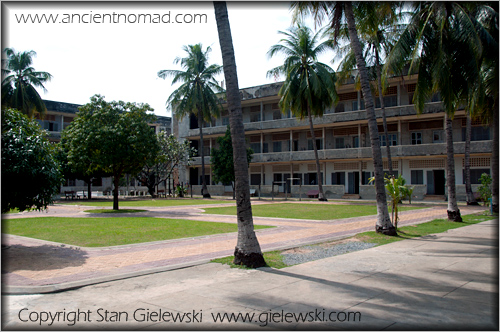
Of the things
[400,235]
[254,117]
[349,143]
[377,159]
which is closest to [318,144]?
[349,143]

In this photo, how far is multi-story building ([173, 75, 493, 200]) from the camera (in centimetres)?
3634

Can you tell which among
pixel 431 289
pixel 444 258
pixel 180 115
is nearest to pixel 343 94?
pixel 180 115

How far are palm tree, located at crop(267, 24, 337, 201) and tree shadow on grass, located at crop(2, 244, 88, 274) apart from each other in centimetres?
2662

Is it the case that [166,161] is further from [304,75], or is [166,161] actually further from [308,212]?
[308,212]

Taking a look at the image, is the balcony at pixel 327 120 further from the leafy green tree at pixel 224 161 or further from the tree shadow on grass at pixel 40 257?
the tree shadow on grass at pixel 40 257

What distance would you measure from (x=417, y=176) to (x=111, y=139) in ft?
93.2

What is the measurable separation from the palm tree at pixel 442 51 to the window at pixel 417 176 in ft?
75.7

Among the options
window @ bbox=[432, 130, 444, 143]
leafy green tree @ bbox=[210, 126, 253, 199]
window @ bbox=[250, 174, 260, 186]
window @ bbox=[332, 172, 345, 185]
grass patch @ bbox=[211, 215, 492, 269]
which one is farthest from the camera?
window @ bbox=[250, 174, 260, 186]

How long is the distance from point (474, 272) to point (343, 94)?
37.1 m

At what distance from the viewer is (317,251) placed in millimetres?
10344

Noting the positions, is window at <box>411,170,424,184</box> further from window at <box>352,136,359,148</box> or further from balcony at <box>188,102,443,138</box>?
window at <box>352,136,359,148</box>

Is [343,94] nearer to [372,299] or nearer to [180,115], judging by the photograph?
[180,115]

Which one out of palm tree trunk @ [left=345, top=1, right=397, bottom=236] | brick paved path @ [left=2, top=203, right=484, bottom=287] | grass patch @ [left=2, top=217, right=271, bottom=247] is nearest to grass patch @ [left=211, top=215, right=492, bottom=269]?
palm tree trunk @ [left=345, top=1, right=397, bottom=236]

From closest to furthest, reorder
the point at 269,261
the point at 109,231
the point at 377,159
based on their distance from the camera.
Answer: the point at 269,261 < the point at 377,159 < the point at 109,231
